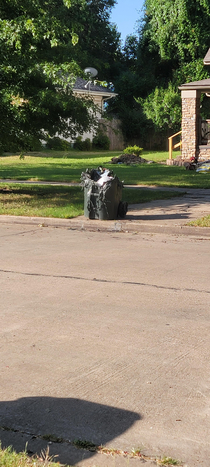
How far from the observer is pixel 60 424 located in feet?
11.9

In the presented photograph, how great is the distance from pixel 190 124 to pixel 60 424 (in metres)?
26.9

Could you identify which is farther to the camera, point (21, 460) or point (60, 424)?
point (60, 424)

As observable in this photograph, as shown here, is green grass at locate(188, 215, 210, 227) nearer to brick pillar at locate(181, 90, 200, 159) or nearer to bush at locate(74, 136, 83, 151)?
brick pillar at locate(181, 90, 200, 159)

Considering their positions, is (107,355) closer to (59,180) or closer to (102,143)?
(59,180)

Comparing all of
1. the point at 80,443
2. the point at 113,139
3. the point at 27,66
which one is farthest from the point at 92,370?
the point at 113,139

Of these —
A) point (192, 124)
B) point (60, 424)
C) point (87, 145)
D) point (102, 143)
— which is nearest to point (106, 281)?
point (60, 424)

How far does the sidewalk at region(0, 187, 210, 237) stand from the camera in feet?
37.8

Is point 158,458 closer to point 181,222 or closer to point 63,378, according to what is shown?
point 63,378

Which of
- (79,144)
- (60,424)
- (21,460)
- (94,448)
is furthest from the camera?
(79,144)

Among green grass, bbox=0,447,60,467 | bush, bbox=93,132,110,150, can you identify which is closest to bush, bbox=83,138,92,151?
bush, bbox=93,132,110,150

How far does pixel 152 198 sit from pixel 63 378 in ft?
38.0

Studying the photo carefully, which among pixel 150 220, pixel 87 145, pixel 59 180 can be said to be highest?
pixel 87 145

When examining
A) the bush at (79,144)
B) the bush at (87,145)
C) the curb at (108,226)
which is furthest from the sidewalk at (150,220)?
the bush at (87,145)

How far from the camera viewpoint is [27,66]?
46.4 feet
